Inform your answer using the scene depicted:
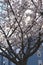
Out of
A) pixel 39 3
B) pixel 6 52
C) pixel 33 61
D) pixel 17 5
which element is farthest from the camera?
pixel 33 61

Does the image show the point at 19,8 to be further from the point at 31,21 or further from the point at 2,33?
the point at 2,33

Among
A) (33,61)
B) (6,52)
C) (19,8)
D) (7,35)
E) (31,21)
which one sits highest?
(19,8)

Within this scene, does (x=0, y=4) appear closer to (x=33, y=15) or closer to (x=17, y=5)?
(x=17, y=5)

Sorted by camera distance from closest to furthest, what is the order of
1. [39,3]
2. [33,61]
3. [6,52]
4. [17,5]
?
[39,3] < [17,5] < [6,52] < [33,61]

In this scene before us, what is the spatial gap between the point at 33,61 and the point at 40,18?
2934 cm

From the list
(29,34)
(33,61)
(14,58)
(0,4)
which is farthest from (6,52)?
(33,61)

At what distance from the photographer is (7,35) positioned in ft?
34.6

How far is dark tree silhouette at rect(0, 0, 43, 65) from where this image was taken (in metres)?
9.66

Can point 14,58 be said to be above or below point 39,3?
below

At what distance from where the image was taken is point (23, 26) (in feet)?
33.1

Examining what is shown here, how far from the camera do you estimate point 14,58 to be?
10258mm

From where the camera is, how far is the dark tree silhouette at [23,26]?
380 inches

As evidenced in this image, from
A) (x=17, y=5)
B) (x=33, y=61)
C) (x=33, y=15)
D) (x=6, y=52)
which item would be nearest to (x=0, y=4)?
(x=17, y=5)

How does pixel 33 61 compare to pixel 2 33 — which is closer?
pixel 2 33
